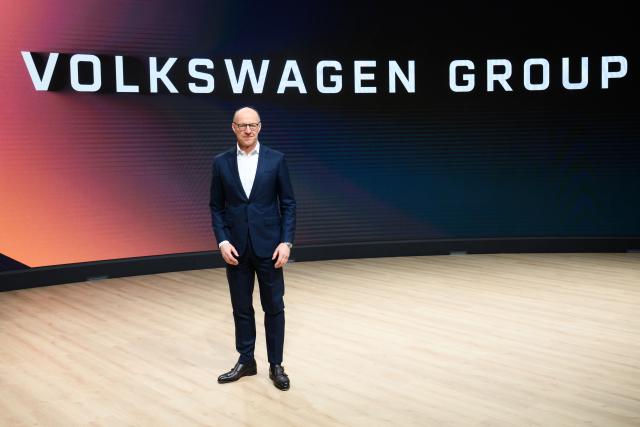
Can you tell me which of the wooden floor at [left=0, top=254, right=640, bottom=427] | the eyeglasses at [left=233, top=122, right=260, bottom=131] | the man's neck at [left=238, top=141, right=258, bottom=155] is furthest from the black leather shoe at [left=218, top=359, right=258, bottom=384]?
the eyeglasses at [left=233, top=122, right=260, bottom=131]

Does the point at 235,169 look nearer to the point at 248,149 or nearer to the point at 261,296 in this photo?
the point at 248,149

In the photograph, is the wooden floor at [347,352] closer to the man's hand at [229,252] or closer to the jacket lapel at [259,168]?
the man's hand at [229,252]

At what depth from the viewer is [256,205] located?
3.85m

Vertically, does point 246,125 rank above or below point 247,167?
above

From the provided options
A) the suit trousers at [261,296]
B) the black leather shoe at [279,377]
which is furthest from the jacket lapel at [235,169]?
the black leather shoe at [279,377]

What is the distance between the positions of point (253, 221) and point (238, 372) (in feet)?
2.74

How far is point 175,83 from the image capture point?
25.0 ft

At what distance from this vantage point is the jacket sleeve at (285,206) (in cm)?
389

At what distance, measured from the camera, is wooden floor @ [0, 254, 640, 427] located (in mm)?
3637

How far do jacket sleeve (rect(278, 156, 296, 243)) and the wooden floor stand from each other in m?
0.79

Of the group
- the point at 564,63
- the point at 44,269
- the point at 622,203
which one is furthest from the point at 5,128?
the point at 622,203

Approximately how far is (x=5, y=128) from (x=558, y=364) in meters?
4.95

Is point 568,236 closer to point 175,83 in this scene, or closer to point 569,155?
point 569,155

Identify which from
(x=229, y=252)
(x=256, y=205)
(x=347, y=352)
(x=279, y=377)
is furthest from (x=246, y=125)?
(x=347, y=352)
